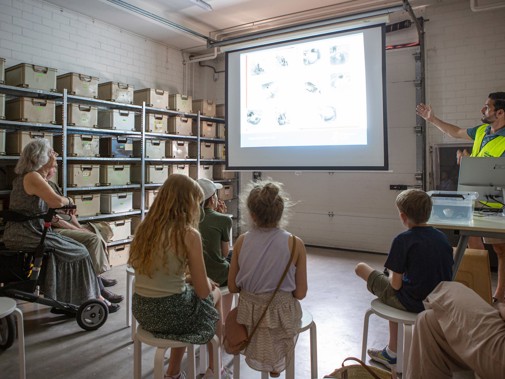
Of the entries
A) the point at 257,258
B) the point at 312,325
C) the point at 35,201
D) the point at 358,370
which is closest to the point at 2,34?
the point at 35,201

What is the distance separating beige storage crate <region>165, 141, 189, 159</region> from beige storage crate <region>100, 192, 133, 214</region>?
0.92 metres

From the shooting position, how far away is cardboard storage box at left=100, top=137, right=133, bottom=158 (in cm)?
459

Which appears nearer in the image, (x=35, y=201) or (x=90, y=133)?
(x=35, y=201)

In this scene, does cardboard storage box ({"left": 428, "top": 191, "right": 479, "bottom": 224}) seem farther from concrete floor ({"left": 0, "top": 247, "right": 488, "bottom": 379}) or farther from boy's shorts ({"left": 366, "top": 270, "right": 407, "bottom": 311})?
concrete floor ({"left": 0, "top": 247, "right": 488, "bottom": 379})

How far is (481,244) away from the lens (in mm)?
3396

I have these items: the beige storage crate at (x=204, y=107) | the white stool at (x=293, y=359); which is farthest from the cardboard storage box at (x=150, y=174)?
the white stool at (x=293, y=359)

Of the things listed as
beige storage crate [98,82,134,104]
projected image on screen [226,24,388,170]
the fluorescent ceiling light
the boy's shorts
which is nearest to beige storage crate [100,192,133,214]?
beige storage crate [98,82,134,104]

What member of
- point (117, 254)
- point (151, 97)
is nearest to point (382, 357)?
point (117, 254)

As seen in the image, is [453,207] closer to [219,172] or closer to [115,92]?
[115,92]

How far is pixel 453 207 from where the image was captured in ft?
8.02

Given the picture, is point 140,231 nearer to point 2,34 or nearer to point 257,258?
point 257,258

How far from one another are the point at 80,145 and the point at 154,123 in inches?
44.7

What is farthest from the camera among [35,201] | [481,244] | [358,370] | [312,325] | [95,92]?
[95,92]

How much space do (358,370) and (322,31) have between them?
3.38m
